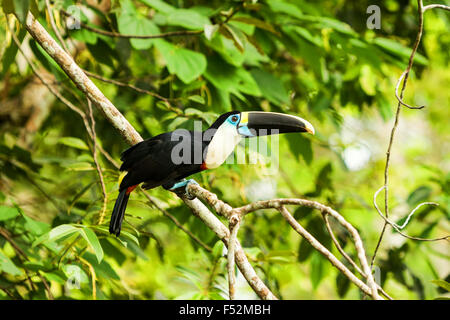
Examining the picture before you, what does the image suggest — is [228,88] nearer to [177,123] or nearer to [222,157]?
[177,123]

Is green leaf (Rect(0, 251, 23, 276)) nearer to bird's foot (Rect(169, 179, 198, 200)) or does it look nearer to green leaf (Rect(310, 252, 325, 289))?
bird's foot (Rect(169, 179, 198, 200))

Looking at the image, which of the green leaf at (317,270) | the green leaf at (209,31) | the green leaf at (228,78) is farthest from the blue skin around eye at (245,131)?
the green leaf at (317,270)

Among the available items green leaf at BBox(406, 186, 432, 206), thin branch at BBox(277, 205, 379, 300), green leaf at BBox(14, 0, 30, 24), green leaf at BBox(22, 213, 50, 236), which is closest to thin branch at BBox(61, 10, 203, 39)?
green leaf at BBox(22, 213, 50, 236)

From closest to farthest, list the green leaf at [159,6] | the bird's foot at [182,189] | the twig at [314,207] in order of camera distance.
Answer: the twig at [314,207] → the bird's foot at [182,189] → the green leaf at [159,6]

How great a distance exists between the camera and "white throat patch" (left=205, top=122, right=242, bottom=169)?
1.80m

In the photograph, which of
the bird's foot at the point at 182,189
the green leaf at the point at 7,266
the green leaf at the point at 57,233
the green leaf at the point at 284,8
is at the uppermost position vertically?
the green leaf at the point at 284,8

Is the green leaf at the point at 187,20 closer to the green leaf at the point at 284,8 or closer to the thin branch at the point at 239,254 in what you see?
the green leaf at the point at 284,8

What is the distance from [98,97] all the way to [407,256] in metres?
2.49

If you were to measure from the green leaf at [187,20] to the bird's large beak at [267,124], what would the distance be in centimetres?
85

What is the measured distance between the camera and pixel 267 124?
194 cm

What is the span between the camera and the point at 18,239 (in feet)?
9.66

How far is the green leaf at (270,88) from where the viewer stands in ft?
10.0

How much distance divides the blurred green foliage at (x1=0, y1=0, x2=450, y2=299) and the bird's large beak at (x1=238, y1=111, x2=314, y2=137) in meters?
0.44

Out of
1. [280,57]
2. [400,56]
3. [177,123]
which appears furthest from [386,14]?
[177,123]
